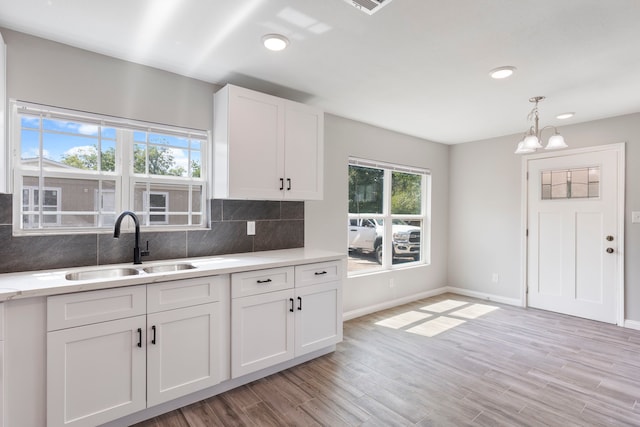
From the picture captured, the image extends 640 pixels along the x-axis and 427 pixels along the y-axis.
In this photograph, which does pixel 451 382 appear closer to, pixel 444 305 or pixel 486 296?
pixel 444 305

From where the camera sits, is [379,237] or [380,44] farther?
[379,237]

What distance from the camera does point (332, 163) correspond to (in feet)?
11.9

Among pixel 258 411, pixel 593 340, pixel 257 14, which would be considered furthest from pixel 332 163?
pixel 593 340

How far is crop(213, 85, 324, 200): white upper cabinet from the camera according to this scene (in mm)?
2561

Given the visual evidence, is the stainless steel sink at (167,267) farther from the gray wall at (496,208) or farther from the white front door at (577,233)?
the white front door at (577,233)

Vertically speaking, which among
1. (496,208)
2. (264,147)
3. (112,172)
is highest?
(264,147)

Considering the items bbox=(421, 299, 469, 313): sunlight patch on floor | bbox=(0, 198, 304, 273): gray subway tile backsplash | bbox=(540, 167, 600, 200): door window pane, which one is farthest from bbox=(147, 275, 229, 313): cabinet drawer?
bbox=(540, 167, 600, 200): door window pane

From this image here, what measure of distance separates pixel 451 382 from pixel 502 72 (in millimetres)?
2382

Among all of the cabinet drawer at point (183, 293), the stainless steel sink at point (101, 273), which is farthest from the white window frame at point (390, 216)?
the stainless steel sink at point (101, 273)

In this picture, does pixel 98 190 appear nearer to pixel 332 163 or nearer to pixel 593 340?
pixel 332 163

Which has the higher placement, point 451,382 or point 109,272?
point 109,272

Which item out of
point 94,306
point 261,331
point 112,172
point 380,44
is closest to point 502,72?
point 380,44

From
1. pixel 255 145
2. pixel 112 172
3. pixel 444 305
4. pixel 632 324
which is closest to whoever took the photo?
pixel 112 172

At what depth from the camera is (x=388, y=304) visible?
4246 millimetres
